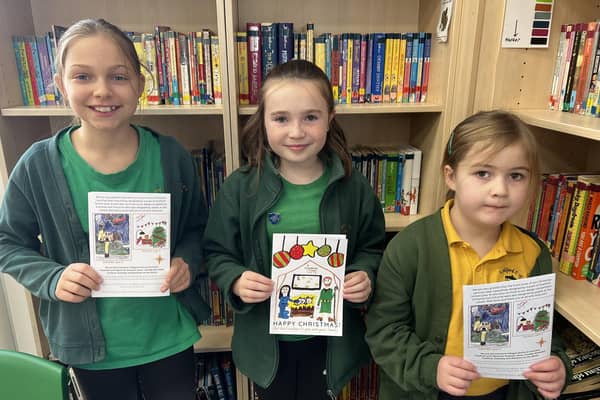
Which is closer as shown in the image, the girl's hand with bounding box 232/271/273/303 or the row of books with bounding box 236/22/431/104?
the girl's hand with bounding box 232/271/273/303

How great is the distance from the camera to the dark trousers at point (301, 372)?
1.41m

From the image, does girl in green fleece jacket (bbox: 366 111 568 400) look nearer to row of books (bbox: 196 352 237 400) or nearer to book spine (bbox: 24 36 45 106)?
row of books (bbox: 196 352 237 400)

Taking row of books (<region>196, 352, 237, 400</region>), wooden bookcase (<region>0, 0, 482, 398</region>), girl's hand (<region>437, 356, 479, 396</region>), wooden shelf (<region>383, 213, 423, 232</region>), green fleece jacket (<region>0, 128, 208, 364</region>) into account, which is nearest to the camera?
girl's hand (<region>437, 356, 479, 396</region>)

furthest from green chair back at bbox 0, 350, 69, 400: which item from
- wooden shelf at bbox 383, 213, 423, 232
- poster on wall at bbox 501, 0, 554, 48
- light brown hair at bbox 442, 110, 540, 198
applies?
poster on wall at bbox 501, 0, 554, 48

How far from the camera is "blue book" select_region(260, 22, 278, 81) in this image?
1.66 m

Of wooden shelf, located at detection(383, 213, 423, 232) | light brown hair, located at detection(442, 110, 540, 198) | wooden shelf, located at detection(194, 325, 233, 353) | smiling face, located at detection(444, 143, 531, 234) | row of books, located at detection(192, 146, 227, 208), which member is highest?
light brown hair, located at detection(442, 110, 540, 198)

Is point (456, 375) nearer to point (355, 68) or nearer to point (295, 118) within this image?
point (295, 118)

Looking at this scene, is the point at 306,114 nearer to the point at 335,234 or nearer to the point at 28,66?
the point at 335,234

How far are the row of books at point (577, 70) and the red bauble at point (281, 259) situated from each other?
1.11m

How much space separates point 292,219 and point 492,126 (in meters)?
0.61

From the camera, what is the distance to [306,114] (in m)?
1.25

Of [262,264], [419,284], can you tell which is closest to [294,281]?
[262,264]

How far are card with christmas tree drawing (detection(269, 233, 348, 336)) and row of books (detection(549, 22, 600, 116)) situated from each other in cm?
98

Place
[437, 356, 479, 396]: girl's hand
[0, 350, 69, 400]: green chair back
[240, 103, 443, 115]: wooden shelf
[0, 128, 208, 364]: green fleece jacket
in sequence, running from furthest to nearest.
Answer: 1. [240, 103, 443, 115]: wooden shelf
2. [0, 128, 208, 364]: green fleece jacket
3. [437, 356, 479, 396]: girl's hand
4. [0, 350, 69, 400]: green chair back
